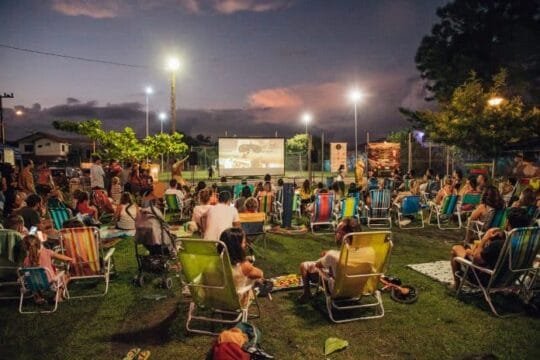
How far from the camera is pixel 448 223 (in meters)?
10.3

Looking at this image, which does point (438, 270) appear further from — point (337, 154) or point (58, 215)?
point (337, 154)

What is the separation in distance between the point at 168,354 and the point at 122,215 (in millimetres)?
5802

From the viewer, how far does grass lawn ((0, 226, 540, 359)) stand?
3.72m

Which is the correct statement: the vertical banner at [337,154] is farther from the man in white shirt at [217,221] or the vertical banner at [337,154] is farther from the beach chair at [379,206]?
the man in white shirt at [217,221]

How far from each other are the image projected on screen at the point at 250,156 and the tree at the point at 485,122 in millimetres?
9682

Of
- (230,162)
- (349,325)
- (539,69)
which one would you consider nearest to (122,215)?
(349,325)

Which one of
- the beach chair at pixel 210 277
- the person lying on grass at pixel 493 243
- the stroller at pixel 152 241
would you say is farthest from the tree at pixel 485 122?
the beach chair at pixel 210 277

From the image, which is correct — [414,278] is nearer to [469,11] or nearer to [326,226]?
[326,226]

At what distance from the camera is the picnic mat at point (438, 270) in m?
5.73

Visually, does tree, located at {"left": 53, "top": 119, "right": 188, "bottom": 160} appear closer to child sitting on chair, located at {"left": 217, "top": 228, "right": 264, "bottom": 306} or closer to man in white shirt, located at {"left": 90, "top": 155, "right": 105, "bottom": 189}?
man in white shirt, located at {"left": 90, "top": 155, "right": 105, "bottom": 189}

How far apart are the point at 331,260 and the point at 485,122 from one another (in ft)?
62.2

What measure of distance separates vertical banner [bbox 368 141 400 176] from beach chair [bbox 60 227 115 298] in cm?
2107

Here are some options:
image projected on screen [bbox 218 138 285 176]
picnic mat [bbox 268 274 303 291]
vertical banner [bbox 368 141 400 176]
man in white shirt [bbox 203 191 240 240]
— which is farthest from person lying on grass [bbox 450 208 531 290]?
vertical banner [bbox 368 141 400 176]

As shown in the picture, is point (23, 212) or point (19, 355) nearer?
point (19, 355)
